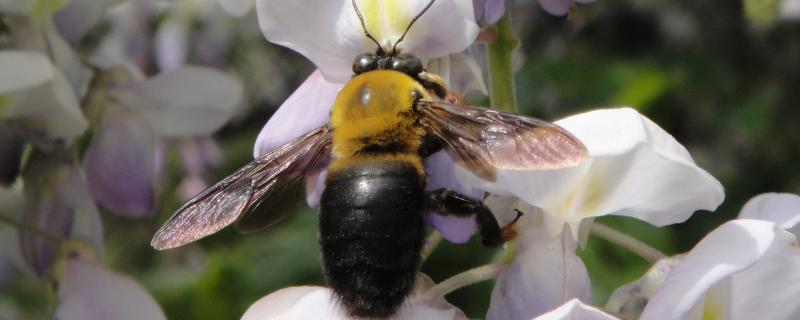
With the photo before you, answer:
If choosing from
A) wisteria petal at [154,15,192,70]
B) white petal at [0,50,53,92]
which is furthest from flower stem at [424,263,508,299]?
wisteria petal at [154,15,192,70]

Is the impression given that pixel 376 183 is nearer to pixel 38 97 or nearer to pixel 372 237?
pixel 372 237

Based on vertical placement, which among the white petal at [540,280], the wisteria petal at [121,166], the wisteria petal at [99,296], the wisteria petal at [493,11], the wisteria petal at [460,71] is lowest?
the wisteria petal at [99,296]

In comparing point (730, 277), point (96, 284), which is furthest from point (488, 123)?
point (96, 284)

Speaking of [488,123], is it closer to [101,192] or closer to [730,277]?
[730,277]

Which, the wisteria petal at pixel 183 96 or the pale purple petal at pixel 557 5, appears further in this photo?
the wisteria petal at pixel 183 96

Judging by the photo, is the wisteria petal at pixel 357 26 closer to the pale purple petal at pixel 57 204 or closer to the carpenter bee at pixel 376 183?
the carpenter bee at pixel 376 183

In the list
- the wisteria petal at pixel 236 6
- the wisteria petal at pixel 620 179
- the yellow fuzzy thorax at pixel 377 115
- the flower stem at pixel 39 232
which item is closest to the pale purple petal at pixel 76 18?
the flower stem at pixel 39 232

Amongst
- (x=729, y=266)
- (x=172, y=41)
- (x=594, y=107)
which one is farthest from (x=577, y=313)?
(x=172, y=41)
